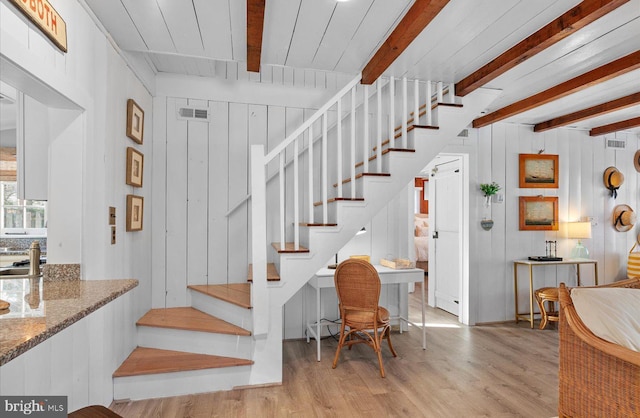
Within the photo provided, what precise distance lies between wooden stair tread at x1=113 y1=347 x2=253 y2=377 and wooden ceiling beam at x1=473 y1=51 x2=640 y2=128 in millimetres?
3682

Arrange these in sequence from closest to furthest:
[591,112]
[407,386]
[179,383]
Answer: [179,383] < [407,386] < [591,112]

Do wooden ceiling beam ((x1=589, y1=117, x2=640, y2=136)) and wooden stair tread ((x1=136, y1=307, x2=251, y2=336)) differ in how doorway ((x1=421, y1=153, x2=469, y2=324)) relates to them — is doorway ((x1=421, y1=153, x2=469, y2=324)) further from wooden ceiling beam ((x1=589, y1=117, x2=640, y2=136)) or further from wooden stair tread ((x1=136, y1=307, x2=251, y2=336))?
wooden stair tread ((x1=136, y1=307, x2=251, y2=336))

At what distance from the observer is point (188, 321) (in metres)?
3.00

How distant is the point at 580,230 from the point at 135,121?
208 inches

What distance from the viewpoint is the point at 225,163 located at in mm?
3627

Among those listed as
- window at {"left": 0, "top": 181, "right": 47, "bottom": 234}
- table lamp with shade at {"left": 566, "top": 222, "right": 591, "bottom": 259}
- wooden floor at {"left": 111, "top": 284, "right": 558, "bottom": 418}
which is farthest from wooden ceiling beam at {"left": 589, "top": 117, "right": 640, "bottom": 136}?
window at {"left": 0, "top": 181, "right": 47, "bottom": 234}

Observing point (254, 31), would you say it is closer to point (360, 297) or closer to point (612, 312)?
point (360, 297)

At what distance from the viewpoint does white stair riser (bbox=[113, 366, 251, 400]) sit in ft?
8.20

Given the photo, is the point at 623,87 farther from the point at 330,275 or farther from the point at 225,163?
the point at 225,163

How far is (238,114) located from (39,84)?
2110mm

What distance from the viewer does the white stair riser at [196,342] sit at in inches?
109

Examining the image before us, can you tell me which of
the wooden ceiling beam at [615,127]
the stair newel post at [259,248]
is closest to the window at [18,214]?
the stair newel post at [259,248]

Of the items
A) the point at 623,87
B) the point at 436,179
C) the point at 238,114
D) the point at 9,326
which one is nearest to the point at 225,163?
the point at 238,114

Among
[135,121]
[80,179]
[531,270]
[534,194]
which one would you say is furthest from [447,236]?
[80,179]
